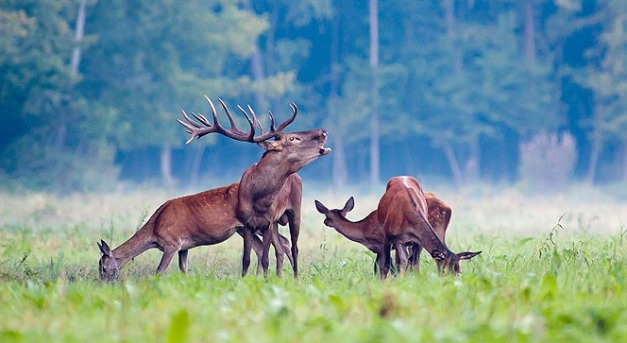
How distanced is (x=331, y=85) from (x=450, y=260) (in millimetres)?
35614

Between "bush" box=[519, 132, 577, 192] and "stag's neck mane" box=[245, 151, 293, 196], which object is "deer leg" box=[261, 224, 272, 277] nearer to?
"stag's neck mane" box=[245, 151, 293, 196]

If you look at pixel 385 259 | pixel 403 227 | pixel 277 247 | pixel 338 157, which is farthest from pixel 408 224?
pixel 338 157

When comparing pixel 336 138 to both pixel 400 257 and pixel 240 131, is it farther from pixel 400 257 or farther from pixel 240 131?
pixel 400 257

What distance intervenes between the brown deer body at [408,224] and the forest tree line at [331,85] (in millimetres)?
20562

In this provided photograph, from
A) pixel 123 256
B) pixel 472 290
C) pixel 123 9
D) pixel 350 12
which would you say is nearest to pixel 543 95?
pixel 350 12

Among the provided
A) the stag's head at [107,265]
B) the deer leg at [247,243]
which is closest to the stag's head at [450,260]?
the deer leg at [247,243]

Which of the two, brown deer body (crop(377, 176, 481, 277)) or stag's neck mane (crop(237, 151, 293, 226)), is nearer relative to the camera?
brown deer body (crop(377, 176, 481, 277))

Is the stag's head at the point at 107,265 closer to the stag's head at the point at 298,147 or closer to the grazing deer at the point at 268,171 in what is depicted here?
the grazing deer at the point at 268,171

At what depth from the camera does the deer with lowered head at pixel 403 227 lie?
10.6 metres

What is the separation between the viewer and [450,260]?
10.3 metres

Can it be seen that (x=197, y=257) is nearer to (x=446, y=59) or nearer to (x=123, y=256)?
(x=123, y=256)

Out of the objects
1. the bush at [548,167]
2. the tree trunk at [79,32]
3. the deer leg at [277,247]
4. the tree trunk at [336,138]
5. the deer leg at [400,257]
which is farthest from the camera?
the tree trunk at [336,138]

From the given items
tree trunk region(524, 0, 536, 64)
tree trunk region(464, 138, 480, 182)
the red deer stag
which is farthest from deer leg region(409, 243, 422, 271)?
tree trunk region(524, 0, 536, 64)

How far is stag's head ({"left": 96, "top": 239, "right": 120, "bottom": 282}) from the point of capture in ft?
38.8
